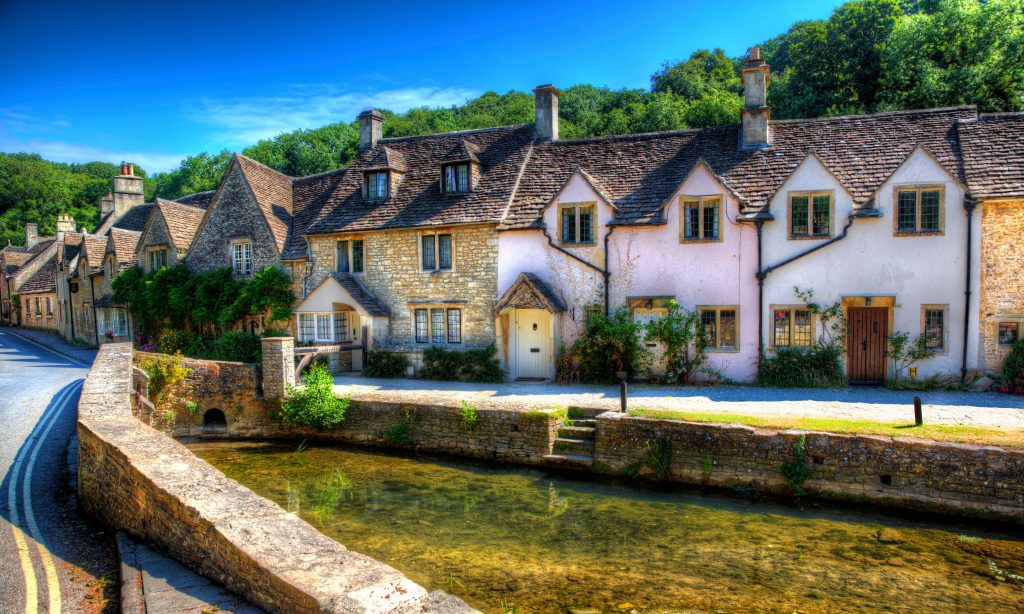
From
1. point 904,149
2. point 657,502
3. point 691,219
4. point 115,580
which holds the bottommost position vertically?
point 657,502

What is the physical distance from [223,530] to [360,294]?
17.2 m

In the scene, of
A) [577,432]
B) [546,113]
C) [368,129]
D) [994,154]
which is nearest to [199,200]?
[368,129]

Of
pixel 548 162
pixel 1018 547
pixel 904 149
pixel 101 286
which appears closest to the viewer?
pixel 1018 547

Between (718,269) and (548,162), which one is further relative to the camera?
(548,162)

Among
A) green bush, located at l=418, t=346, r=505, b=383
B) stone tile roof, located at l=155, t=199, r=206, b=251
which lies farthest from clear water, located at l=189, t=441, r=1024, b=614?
stone tile roof, located at l=155, t=199, r=206, b=251

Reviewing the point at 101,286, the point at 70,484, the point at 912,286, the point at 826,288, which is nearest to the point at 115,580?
the point at 70,484

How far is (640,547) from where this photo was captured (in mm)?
9852

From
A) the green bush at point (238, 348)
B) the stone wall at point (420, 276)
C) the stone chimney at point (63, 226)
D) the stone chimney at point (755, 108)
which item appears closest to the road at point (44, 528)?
the green bush at point (238, 348)

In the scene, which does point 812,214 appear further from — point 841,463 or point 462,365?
point 462,365

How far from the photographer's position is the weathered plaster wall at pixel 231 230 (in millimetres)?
25719

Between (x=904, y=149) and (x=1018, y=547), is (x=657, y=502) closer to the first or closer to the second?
(x=1018, y=547)

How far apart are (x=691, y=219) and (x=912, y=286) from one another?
6430 mm

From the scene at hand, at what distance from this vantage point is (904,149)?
18.9 metres

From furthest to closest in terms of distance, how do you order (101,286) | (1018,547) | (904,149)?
(101,286)
(904,149)
(1018,547)
